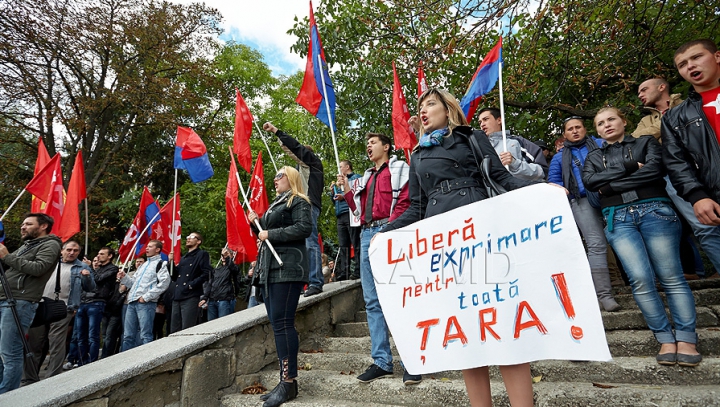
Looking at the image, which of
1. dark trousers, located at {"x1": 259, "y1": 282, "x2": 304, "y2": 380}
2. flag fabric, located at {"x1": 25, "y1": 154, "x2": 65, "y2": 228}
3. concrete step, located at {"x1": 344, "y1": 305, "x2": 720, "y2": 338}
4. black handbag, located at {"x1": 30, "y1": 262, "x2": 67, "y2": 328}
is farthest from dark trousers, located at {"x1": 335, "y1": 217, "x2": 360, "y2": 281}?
flag fabric, located at {"x1": 25, "y1": 154, "x2": 65, "y2": 228}

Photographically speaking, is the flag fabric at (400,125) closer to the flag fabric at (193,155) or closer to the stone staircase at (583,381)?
the stone staircase at (583,381)

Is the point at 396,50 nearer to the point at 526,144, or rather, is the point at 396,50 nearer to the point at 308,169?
the point at 308,169

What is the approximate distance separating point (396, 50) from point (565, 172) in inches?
190

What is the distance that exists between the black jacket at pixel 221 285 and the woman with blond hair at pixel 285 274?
4755mm

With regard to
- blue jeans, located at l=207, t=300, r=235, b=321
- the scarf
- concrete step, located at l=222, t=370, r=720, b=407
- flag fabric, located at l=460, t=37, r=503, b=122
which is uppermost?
flag fabric, located at l=460, t=37, r=503, b=122

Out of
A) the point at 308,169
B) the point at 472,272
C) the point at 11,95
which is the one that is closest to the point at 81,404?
the point at 472,272

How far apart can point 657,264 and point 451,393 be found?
5.47 ft

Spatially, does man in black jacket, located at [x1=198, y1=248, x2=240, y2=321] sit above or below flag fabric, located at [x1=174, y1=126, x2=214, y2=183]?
below

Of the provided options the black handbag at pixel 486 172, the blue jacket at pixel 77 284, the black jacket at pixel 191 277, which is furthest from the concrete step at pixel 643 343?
the blue jacket at pixel 77 284

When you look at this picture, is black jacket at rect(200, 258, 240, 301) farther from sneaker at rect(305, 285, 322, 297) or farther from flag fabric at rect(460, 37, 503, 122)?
flag fabric at rect(460, 37, 503, 122)

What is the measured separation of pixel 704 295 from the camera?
12.8 feet

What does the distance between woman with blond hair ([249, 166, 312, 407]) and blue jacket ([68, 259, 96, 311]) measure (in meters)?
4.73

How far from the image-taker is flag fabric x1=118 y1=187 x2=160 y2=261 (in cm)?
899

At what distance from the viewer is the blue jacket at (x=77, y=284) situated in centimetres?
634
